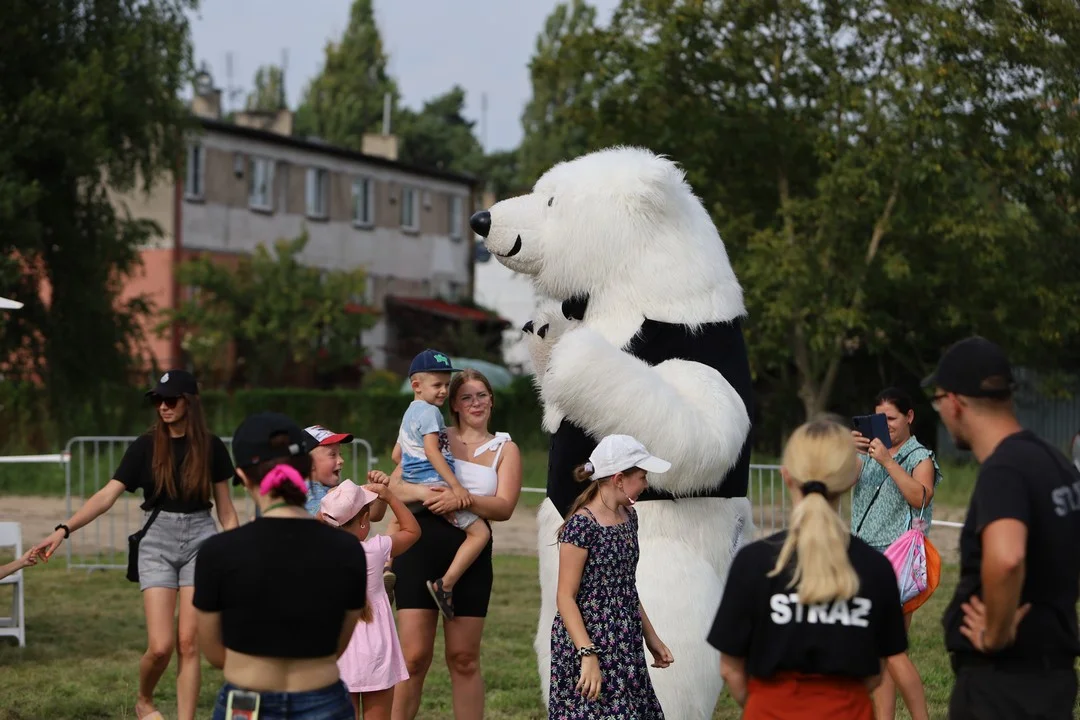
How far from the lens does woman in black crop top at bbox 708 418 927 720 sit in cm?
356

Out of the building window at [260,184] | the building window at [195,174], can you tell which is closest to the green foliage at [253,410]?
the building window at [195,174]

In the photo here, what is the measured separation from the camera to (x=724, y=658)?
12.2 feet

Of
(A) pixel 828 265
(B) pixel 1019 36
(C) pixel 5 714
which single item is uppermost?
(B) pixel 1019 36

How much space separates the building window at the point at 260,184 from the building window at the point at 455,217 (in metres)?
7.20

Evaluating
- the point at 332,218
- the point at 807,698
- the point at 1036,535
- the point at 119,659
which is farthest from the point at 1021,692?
the point at 332,218

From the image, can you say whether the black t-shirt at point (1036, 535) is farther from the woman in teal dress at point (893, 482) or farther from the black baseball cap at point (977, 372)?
the woman in teal dress at point (893, 482)

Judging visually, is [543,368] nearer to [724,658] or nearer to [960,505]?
[724,658]

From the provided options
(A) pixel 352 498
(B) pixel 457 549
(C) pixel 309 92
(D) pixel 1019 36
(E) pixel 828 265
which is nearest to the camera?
(A) pixel 352 498

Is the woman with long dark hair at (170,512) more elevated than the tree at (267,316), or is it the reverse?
the tree at (267,316)

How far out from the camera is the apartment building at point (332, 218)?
33.5 metres

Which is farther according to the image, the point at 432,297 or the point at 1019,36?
the point at 432,297

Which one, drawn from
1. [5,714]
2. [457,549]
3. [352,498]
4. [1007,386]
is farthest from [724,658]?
[5,714]

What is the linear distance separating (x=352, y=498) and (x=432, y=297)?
3524 cm

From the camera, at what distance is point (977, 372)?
3.80 metres
